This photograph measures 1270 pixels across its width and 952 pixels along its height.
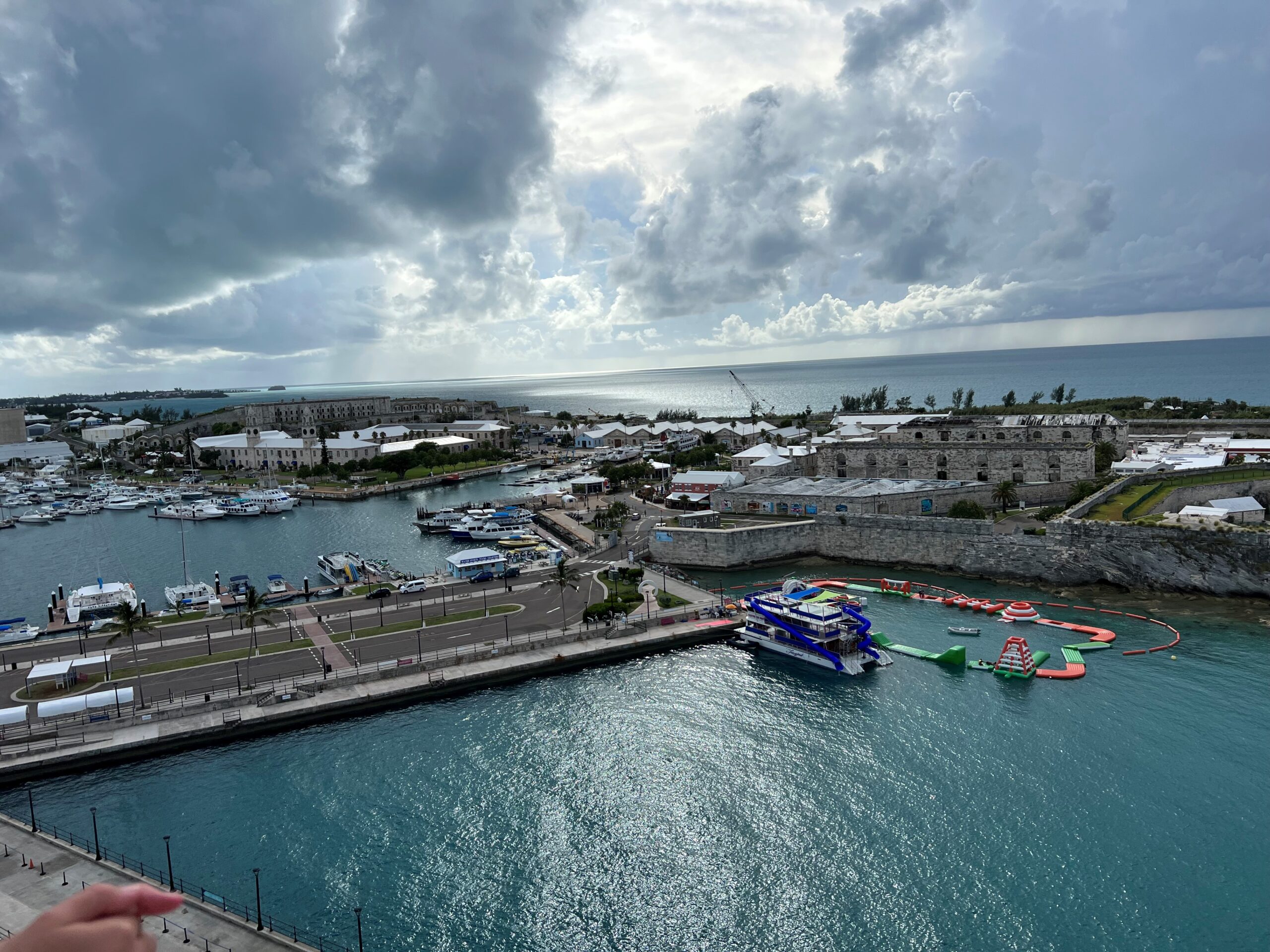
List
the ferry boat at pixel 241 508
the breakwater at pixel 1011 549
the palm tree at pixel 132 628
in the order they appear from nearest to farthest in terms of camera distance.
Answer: the palm tree at pixel 132 628 → the breakwater at pixel 1011 549 → the ferry boat at pixel 241 508

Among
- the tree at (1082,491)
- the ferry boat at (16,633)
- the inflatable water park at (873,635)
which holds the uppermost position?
the tree at (1082,491)

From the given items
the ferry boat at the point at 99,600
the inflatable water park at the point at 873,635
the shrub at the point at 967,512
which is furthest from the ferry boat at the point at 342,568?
the shrub at the point at 967,512

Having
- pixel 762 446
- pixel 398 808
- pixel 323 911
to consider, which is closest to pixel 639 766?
pixel 398 808

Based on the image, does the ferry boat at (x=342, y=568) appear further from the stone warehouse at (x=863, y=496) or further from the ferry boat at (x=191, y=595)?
the stone warehouse at (x=863, y=496)

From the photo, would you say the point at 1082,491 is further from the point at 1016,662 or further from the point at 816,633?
the point at 816,633

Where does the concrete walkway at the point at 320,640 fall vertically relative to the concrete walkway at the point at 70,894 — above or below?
below

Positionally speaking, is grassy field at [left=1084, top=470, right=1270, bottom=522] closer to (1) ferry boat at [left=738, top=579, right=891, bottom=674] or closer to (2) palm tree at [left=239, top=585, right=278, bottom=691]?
(1) ferry boat at [left=738, top=579, right=891, bottom=674]

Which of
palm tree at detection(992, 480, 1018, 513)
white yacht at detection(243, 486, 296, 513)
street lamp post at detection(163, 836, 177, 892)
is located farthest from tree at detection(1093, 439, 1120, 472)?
white yacht at detection(243, 486, 296, 513)
